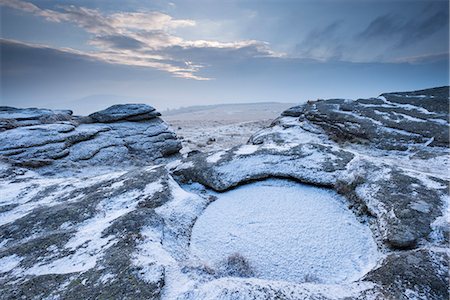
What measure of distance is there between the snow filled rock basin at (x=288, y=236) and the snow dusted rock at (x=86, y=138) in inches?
620

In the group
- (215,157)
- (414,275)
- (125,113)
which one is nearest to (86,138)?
(125,113)

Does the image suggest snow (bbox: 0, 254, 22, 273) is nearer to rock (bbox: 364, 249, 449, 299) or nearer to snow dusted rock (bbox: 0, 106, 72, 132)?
rock (bbox: 364, 249, 449, 299)

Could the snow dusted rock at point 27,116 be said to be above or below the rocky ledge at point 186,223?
above

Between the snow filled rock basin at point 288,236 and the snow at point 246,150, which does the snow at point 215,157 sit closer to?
the snow at point 246,150

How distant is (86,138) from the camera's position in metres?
23.4

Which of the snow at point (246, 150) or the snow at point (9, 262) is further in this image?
A: the snow at point (246, 150)

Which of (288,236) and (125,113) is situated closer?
(288,236)

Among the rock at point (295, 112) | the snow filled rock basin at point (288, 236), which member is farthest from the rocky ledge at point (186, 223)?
the rock at point (295, 112)

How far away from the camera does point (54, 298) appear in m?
5.47

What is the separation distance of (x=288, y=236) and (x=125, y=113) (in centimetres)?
2543

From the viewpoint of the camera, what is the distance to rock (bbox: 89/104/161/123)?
90.0 ft

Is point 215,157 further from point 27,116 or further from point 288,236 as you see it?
point 27,116

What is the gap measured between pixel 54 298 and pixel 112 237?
2.15m

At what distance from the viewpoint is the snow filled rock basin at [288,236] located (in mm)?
6934
